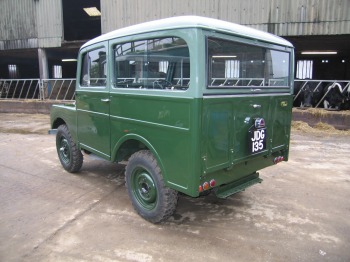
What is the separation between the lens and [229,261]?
2.85 meters

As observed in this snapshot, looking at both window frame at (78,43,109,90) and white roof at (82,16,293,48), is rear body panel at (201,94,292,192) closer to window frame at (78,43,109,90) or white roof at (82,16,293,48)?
white roof at (82,16,293,48)

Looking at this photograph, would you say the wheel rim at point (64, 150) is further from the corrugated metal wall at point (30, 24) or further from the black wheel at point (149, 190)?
the corrugated metal wall at point (30, 24)

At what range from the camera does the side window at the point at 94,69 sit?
4.09 meters

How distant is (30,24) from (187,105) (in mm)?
15489

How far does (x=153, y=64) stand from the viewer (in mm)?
3482

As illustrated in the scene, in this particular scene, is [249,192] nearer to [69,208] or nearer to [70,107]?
[69,208]

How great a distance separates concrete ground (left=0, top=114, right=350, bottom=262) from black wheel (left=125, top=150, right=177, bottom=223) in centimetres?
19

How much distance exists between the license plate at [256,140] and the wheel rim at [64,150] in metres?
3.40

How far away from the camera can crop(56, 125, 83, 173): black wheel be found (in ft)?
16.9

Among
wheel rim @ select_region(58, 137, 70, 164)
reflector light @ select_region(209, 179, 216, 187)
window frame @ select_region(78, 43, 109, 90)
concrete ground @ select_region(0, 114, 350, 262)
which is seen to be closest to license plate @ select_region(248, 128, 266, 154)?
reflector light @ select_region(209, 179, 216, 187)

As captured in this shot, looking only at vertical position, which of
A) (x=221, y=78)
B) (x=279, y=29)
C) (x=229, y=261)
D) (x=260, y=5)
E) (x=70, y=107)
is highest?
(x=260, y=5)

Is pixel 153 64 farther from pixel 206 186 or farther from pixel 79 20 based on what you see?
pixel 79 20

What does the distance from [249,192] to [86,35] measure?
69.2 feet

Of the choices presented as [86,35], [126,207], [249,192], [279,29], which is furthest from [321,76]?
[126,207]
